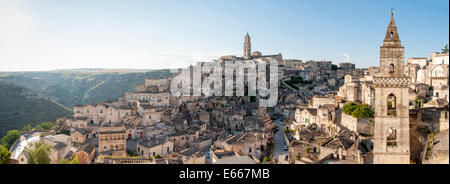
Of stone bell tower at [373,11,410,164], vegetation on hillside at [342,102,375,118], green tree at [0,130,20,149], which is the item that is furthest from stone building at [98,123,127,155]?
stone bell tower at [373,11,410,164]

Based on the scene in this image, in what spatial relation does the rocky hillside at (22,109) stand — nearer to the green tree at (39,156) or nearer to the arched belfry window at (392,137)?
the green tree at (39,156)

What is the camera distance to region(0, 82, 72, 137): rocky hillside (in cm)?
3672

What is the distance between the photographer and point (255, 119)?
27.9m

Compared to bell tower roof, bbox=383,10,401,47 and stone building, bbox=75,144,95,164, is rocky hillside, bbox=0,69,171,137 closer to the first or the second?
stone building, bbox=75,144,95,164

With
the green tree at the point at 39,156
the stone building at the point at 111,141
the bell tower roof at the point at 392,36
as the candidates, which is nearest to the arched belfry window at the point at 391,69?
the bell tower roof at the point at 392,36

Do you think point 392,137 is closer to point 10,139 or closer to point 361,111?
point 361,111

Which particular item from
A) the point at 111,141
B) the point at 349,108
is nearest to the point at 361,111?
the point at 349,108

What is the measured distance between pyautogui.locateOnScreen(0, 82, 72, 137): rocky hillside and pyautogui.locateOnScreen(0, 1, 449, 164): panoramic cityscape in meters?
0.13

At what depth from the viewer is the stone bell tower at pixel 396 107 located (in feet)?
34.2

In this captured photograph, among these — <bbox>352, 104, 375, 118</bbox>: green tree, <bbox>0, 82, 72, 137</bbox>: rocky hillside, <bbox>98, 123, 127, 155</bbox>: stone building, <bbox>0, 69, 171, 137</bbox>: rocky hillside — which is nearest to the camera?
<bbox>352, 104, 375, 118</bbox>: green tree
